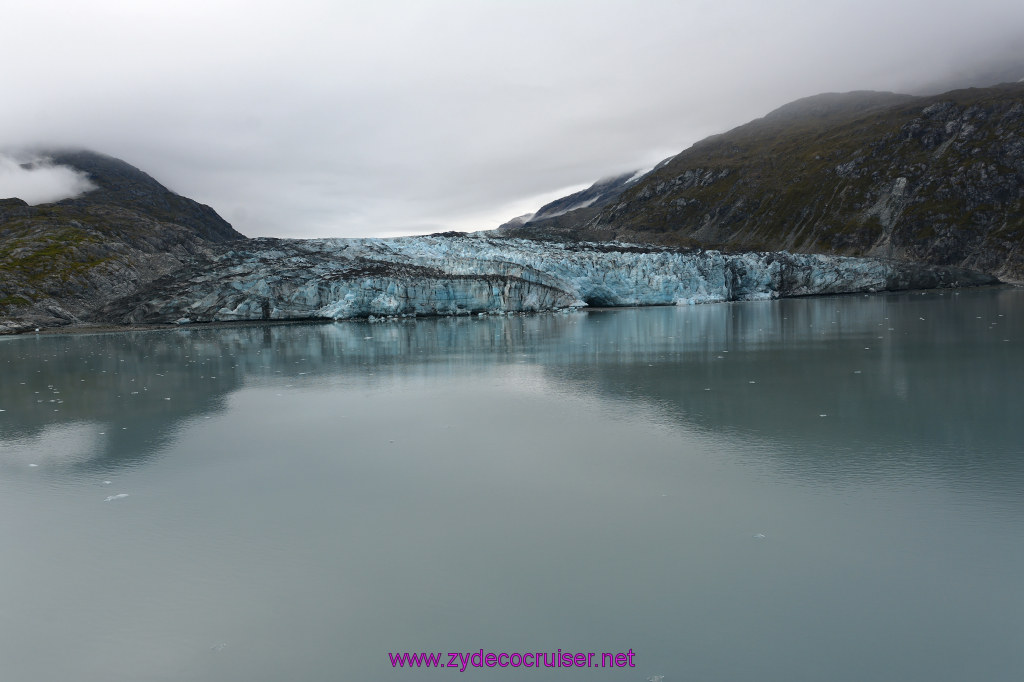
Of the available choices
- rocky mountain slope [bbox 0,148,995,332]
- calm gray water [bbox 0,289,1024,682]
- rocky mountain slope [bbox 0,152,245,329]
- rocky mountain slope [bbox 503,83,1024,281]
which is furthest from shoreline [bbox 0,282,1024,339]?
calm gray water [bbox 0,289,1024,682]

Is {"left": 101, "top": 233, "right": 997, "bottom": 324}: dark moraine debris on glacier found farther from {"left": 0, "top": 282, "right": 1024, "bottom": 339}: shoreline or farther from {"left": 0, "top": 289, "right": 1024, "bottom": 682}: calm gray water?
{"left": 0, "top": 289, "right": 1024, "bottom": 682}: calm gray water

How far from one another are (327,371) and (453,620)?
12.7m

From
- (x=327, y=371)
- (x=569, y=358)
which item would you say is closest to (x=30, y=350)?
(x=327, y=371)

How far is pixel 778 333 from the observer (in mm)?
20844

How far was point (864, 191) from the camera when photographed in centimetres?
9312

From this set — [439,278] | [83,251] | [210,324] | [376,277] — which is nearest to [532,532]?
[376,277]

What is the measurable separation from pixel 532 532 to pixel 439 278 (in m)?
35.9

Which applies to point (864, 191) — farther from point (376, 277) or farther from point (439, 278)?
point (376, 277)

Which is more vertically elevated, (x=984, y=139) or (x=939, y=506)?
(x=984, y=139)

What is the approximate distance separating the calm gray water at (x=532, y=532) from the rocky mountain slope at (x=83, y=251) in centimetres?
4102

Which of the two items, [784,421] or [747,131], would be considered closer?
[784,421]

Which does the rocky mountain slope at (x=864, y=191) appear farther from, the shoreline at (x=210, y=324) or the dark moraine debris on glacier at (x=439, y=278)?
the shoreline at (x=210, y=324)

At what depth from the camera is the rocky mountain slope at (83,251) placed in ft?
145

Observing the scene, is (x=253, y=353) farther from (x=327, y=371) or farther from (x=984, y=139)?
(x=984, y=139)
